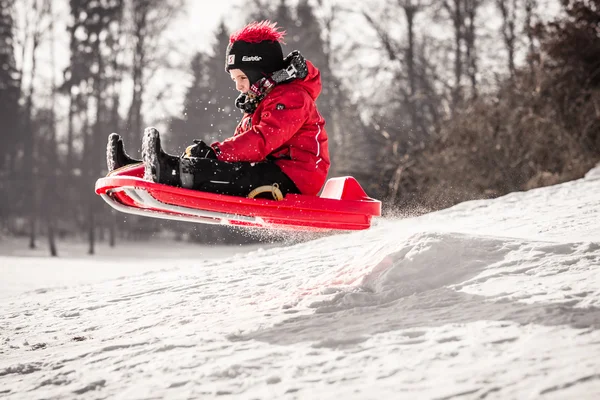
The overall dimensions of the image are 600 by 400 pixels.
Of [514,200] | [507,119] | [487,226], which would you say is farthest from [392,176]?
[487,226]

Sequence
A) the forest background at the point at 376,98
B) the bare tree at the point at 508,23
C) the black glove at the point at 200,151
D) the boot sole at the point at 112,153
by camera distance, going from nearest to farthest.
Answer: the black glove at the point at 200,151 → the boot sole at the point at 112,153 → the forest background at the point at 376,98 → the bare tree at the point at 508,23

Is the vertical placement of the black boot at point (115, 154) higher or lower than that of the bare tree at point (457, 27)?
lower

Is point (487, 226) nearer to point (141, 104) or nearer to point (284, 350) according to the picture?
point (284, 350)

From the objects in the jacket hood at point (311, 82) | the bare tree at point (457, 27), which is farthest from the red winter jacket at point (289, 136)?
the bare tree at point (457, 27)

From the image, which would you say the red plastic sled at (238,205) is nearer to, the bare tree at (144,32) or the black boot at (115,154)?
the black boot at (115,154)

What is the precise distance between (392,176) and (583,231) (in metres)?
8.24

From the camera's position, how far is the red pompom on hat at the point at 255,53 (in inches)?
166

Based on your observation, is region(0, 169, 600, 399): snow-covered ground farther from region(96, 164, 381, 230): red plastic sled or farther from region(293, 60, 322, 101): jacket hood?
region(293, 60, 322, 101): jacket hood

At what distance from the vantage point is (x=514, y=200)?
7.12m

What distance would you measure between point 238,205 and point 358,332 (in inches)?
67.2

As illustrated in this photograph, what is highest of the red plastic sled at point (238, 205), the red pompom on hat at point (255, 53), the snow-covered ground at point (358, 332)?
the red pompom on hat at point (255, 53)

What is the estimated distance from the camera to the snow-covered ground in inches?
87.9

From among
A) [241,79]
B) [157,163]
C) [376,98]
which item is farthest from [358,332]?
[376,98]

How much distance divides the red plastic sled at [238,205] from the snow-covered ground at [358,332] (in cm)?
38
